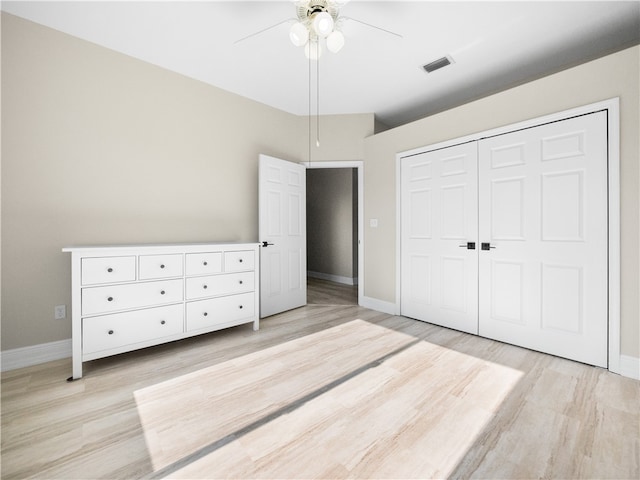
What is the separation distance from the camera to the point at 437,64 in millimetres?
2809

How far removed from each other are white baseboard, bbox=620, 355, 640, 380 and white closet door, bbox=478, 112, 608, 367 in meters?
0.10

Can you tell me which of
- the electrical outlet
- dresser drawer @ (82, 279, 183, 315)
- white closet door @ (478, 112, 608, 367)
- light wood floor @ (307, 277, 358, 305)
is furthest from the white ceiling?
light wood floor @ (307, 277, 358, 305)

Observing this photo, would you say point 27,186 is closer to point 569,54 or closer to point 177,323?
point 177,323

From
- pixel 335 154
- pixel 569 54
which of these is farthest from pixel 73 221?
pixel 569 54

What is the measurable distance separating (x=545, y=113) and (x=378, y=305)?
2.68 metres

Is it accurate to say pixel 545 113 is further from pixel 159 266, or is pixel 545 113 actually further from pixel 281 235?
pixel 159 266

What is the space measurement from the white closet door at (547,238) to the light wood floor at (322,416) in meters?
0.26

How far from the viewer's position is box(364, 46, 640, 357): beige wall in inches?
78.6

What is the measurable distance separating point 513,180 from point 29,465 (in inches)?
146

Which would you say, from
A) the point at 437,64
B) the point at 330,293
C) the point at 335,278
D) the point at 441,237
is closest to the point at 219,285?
the point at 441,237

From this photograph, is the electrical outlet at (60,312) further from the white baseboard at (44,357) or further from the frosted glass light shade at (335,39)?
the frosted glass light shade at (335,39)

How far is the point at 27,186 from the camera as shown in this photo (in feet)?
7.31

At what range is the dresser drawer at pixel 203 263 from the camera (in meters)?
2.54

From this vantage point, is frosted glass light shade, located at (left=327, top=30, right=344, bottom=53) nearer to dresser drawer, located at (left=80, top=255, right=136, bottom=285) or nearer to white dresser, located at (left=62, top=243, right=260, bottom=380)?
white dresser, located at (left=62, top=243, right=260, bottom=380)
